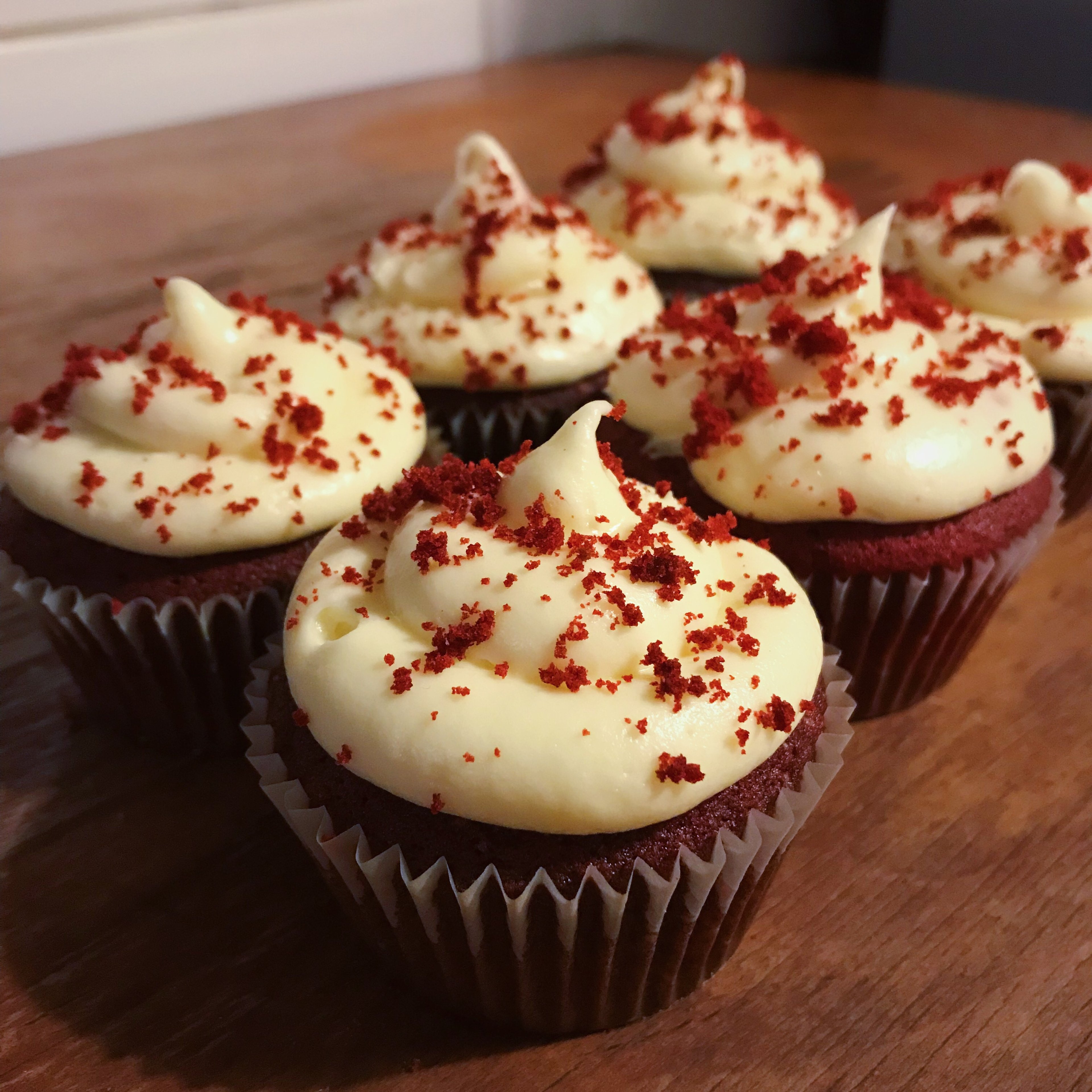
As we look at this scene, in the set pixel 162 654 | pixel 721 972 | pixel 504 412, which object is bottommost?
pixel 721 972

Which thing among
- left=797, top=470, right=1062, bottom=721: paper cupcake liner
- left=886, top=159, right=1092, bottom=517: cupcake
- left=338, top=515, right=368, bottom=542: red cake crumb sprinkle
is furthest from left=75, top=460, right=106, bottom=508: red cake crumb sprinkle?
left=886, top=159, right=1092, bottom=517: cupcake

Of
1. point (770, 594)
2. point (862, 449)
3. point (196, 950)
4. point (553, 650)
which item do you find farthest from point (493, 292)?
point (196, 950)

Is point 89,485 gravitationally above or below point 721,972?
above

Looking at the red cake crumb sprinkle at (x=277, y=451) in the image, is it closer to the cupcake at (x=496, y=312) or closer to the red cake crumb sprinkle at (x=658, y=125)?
the cupcake at (x=496, y=312)

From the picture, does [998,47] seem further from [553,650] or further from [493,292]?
[553,650]

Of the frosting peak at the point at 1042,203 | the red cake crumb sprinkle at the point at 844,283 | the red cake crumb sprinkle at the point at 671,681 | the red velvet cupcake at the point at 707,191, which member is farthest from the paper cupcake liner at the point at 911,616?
the red velvet cupcake at the point at 707,191

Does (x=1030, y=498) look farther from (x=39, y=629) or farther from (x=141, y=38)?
(x=141, y=38)
